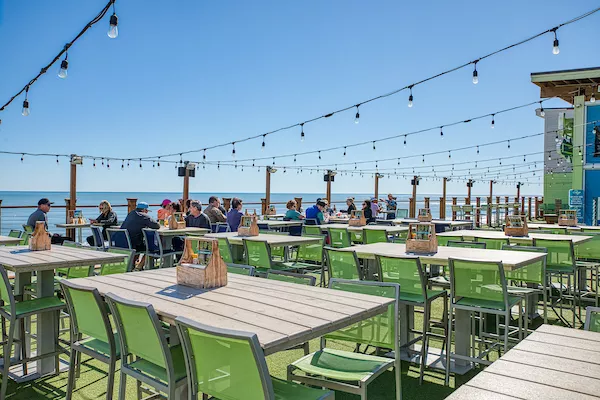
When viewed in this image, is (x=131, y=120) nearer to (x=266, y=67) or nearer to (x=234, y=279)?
(x=266, y=67)

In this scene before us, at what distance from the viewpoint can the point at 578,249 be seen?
5.49 metres

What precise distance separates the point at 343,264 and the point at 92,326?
1915 millimetres

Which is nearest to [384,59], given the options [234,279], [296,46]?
[296,46]

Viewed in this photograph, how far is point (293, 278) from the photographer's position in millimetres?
2697

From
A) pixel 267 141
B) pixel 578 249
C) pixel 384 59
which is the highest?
pixel 384 59

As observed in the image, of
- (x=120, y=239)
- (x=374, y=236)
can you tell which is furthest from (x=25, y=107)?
(x=374, y=236)

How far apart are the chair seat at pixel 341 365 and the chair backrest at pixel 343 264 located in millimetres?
1100

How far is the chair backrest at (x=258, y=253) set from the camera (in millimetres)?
4466

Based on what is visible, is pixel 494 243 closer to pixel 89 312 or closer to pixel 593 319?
pixel 593 319

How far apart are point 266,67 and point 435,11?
6790 millimetres

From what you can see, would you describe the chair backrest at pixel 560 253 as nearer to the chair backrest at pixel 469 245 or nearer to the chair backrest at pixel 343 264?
the chair backrest at pixel 469 245

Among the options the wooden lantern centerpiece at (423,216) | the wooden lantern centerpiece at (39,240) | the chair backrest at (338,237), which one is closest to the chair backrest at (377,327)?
the wooden lantern centerpiece at (39,240)

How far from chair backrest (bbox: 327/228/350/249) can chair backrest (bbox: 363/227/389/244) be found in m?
0.27

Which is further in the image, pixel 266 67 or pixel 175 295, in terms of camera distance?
pixel 266 67
